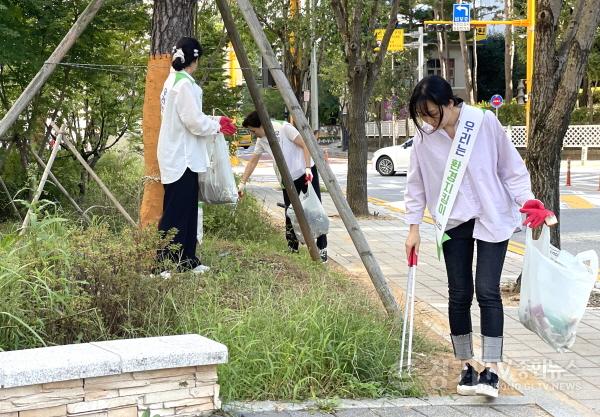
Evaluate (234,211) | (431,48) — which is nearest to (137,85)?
(234,211)

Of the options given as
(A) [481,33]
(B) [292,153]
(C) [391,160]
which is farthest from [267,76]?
(A) [481,33]

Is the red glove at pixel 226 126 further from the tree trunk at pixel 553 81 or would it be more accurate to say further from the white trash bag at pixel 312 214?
the tree trunk at pixel 553 81

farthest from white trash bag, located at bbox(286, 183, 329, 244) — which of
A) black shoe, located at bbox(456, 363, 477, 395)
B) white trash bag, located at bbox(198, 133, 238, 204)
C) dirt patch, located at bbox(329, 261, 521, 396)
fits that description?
black shoe, located at bbox(456, 363, 477, 395)

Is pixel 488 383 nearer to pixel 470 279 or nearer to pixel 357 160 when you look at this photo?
pixel 470 279

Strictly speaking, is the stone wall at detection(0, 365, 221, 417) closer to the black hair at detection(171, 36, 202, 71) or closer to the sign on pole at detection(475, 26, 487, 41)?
the black hair at detection(171, 36, 202, 71)

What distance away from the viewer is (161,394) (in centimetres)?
386

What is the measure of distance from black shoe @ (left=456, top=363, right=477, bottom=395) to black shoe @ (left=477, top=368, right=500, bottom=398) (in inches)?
2.8

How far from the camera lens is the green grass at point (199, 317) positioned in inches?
174

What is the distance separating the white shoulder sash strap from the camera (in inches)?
178

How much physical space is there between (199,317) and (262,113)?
267 centimetres

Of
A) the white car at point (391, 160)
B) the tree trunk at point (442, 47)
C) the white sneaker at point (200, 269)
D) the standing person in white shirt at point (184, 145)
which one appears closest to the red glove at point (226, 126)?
the standing person in white shirt at point (184, 145)

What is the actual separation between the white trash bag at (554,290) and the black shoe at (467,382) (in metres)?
0.39

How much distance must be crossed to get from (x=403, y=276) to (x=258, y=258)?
2.05m

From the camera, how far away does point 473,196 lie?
4.59 m
